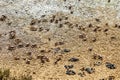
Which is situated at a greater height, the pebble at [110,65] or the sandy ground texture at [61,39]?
the sandy ground texture at [61,39]

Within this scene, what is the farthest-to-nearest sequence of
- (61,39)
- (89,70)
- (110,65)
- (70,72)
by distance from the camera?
(61,39) < (110,65) < (89,70) < (70,72)

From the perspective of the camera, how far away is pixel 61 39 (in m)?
19.2

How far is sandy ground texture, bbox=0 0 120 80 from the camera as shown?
55.5 feet

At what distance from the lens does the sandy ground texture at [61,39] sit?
16.9 meters

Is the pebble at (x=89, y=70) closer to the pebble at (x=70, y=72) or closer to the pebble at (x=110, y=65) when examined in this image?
the pebble at (x=70, y=72)

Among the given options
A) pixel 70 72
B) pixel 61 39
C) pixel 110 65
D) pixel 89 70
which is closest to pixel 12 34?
pixel 61 39

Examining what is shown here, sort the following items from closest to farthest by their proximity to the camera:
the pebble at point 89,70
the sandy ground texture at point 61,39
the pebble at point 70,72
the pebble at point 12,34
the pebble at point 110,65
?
1. the pebble at point 70,72
2. the pebble at point 89,70
3. the sandy ground texture at point 61,39
4. the pebble at point 110,65
5. the pebble at point 12,34

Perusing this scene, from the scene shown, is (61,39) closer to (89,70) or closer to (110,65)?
(89,70)

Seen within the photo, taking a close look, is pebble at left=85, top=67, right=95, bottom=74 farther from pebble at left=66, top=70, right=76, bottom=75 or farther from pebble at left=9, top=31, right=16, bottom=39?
pebble at left=9, top=31, right=16, bottom=39

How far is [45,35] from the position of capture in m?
19.6

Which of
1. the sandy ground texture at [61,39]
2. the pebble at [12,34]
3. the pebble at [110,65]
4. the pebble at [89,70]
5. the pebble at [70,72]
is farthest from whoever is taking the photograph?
the pebble at [12,34]

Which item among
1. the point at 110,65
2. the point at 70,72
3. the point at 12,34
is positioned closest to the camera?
the point at 70,72

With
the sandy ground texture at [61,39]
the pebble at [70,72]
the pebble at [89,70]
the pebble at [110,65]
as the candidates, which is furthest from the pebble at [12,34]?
the pebble at [110,65]

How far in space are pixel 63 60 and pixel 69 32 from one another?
2632 millimetres
